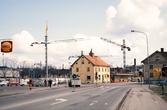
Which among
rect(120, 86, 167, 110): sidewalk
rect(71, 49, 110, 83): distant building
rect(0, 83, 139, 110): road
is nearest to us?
rect(0, 83, 139, 110): road

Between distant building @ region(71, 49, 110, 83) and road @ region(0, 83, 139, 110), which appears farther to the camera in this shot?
distant building @ region(71, 49, 110, 83)

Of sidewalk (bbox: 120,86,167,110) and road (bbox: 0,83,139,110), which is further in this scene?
sidewalk (bbox: 120,86,167,110)

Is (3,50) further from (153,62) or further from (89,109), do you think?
(153,62)

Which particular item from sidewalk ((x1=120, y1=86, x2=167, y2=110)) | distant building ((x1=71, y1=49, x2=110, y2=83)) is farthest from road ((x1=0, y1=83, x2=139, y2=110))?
distant building ((x1=71, y1=49, x2=110, y2=83))

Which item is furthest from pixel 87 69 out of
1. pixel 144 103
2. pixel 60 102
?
pixel 144 103

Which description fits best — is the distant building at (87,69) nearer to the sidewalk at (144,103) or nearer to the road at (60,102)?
the road at (60,102)

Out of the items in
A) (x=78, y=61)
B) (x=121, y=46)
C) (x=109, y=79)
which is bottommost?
(x=109, y=79)

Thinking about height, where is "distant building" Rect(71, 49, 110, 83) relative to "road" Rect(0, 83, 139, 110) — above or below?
above

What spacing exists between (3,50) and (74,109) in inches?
529

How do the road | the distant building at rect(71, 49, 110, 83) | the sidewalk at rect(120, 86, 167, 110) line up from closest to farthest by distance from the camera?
the road
the sidewalk at rect(120, 86, 167, 110)
the distant building at rect(71, 49, 110, 83)

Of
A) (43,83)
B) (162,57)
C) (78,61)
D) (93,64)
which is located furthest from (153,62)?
(43,83)

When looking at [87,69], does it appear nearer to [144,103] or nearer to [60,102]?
[60,102]

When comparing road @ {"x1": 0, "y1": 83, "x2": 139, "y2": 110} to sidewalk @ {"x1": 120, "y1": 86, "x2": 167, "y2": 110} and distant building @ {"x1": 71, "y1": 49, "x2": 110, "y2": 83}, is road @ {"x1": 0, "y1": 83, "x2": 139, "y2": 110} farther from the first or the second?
distant building @ {"x1": 71, "y1": 49, "x2": 110, "y2": 83}

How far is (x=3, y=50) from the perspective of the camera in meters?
27.0
